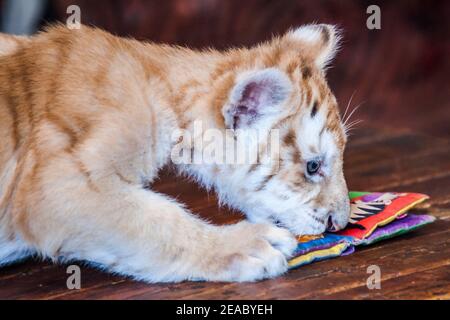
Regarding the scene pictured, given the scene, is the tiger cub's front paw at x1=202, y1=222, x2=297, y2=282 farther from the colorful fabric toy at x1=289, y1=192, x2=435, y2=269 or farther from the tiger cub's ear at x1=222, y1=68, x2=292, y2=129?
the tiger cub's ear at x1=222, y1=68, x2=292, y2=129

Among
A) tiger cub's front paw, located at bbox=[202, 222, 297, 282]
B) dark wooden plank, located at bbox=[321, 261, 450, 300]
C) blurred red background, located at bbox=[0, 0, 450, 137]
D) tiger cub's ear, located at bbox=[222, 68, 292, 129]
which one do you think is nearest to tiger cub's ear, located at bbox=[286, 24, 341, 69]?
tiger cub's ear, located at bbox=[222, 68, 292, 129]

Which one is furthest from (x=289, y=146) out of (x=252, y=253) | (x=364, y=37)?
(x=364, y=37)

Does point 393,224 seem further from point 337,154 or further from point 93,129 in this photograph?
point 93,129

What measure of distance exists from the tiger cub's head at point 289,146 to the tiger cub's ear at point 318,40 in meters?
0.10

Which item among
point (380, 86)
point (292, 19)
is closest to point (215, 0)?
point (292, 19)

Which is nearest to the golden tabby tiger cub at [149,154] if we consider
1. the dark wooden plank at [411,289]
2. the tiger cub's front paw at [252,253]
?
the tiger cub's front paw at [252,253]

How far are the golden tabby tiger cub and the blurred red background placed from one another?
2444 mm

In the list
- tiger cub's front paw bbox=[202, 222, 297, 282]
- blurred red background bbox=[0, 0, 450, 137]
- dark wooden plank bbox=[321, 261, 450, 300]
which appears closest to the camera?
dark wooden plank bbox=[321, 261, 450, 300]

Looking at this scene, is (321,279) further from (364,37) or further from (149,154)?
(364,37)

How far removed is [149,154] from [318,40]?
69 cm

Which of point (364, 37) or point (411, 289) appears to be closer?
point (411, 289)

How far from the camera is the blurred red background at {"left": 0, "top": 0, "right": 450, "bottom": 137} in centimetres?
492

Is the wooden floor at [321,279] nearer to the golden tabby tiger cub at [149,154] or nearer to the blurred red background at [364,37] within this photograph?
the golden tabby tiger cub at [149,154]

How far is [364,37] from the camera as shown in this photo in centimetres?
505
